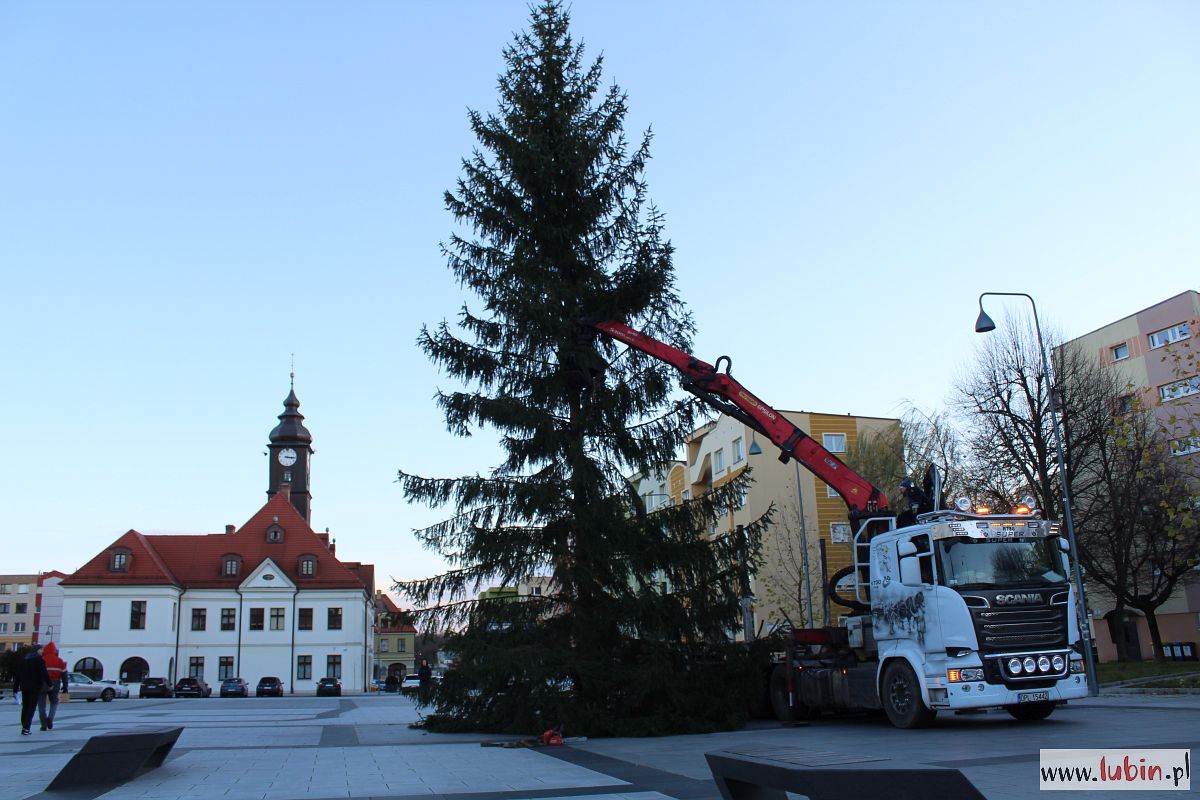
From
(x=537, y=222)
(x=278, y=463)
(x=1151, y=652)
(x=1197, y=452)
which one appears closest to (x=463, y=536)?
(x=537, y=222)

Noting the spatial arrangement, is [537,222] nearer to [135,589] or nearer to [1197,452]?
[1197,452]

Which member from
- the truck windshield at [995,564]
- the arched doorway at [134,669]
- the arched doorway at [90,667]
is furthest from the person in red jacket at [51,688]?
the arched doorway at [90,667]

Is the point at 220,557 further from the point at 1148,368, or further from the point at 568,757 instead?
the point at 568,757

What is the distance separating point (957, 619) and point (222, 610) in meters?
66.9

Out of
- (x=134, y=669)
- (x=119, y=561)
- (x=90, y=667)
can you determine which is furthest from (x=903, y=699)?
(x=119, y=561)

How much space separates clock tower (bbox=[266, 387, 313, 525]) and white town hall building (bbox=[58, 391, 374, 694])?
395 inches

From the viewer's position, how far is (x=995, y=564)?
48.6 feet

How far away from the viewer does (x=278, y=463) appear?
292 ft

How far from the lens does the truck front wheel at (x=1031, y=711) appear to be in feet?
51.1

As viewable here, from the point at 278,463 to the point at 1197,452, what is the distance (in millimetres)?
71046

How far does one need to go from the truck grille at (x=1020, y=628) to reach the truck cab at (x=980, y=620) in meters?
0.01

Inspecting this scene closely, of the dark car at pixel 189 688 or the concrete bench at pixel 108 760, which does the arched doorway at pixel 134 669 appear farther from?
the concrete bench at pixel 108 760

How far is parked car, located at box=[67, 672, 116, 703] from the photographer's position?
168 ft

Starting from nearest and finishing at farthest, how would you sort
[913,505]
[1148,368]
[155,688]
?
[913,505], [1148,368], [155,688]
